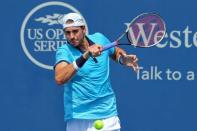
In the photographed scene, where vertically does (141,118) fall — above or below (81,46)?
below

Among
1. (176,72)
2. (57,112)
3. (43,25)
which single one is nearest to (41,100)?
(57,112)

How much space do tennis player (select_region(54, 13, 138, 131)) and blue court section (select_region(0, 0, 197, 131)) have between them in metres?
0.97

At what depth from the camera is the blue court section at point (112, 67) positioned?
6133 millimetres

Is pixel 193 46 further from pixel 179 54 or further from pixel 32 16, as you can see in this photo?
pixel 32 16

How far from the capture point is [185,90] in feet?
20.4

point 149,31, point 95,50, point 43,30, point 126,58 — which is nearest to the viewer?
point 95,50

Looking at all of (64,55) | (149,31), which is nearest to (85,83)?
(64,55)

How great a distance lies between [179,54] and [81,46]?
4.39 feet

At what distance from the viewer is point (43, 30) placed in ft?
20.2

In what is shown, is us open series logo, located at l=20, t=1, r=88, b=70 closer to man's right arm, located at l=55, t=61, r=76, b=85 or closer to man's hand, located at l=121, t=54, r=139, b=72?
man's hand, located at l=121, t=54, r=139, b=72

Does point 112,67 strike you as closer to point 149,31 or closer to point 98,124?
point 149,31

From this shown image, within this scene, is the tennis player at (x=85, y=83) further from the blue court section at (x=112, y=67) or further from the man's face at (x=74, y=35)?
the blue court section at (x=112, y=67)

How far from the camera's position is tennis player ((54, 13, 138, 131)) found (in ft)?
16.4

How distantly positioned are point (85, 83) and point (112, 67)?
3.68 ft
